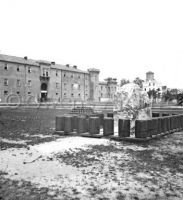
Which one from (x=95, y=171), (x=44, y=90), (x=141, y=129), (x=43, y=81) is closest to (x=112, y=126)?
(x=141, y=129)

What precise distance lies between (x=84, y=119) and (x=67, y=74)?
2283 inches

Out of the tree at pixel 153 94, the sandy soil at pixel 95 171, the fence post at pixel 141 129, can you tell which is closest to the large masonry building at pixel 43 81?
the tree at pixel 153 94

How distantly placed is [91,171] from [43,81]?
188 feet

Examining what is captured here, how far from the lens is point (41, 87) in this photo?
61.2 metres

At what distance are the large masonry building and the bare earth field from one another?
47187 mm

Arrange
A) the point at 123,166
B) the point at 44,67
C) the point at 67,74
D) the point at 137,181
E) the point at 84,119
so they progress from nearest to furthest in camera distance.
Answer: the point at 137,181 → the point at 123,166 → the point at 84,119 → the point at 44,67 → the point at 67,74

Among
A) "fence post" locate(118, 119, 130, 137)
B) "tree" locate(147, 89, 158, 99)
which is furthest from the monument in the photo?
"tree" locate(147, 89, 158, 99)

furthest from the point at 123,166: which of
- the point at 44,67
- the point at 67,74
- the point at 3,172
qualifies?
the point at 67,74

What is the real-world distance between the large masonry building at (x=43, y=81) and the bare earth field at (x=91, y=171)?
155ft

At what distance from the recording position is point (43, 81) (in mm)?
60500

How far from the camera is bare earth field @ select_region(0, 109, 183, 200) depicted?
13.4ft

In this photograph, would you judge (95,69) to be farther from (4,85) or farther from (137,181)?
(137,181)

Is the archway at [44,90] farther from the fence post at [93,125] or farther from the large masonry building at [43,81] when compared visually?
the fence post at [93,125]

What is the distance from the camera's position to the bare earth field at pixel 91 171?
13.4 ft
